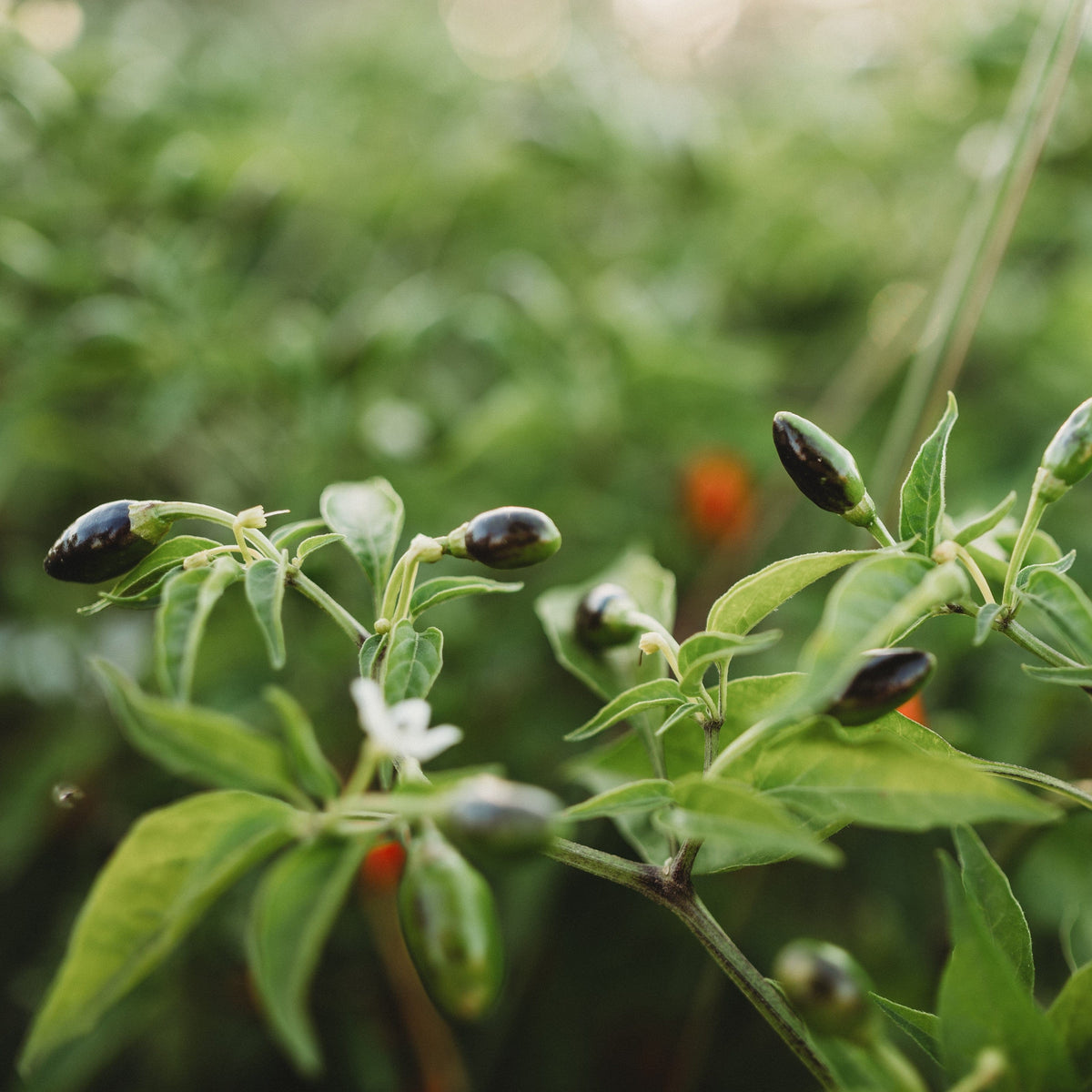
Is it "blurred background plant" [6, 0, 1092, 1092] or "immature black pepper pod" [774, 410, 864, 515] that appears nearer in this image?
"immature black pepper pod" [774, 410, 864, 515]

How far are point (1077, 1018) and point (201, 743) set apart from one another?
0.32 metres

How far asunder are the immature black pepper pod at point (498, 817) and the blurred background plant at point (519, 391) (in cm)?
47

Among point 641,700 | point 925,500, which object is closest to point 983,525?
point 925,500

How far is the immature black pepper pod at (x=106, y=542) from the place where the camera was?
0.37 m

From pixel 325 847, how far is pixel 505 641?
1.80 feet

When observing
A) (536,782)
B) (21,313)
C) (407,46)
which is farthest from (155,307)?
(407,46)

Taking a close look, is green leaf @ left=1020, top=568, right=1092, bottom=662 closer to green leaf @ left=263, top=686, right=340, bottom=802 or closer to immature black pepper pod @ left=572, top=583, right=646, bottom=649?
immature black pepper pod @ left=572, top=583, right=646, bottom=649

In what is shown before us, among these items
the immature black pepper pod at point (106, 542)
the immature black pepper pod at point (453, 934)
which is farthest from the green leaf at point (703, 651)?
the immature black pepper pod at point (106, 542)

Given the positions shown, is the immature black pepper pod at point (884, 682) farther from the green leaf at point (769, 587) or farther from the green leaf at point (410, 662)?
the green leaf at point (410, 662)

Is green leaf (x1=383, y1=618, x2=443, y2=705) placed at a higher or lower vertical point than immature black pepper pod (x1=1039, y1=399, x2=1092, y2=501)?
lower

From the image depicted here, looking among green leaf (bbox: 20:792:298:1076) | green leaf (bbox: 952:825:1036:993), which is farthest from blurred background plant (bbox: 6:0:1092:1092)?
green leaf (bbox: 20:792:298:1076)

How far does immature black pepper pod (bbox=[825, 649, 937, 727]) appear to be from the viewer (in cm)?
32

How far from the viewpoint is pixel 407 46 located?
4.91 ft

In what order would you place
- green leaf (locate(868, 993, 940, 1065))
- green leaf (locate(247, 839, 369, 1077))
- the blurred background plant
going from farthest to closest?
1. the blurred background plant
2. green leaf (locate(868, 993, 940, 1065))
3. green leaf (locate(247, 839, 369, 1077))
